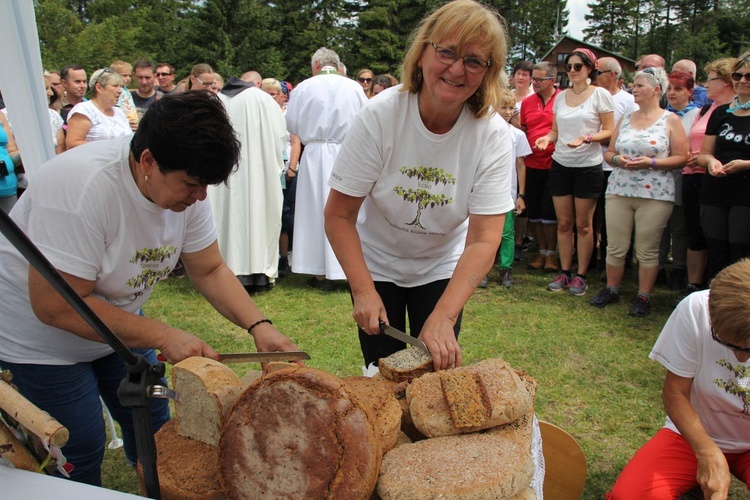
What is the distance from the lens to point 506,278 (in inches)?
249

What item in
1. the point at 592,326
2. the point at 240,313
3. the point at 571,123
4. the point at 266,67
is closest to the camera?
the point at 240,313

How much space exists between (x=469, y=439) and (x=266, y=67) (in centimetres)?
3539

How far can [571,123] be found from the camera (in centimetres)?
580

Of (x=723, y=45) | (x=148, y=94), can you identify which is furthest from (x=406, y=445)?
(x=723, y=45)

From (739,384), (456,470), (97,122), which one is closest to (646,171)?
(739,384)

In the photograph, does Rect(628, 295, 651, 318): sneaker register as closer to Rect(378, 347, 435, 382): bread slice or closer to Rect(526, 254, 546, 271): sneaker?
Rect(526, 254, 546, 271): sneaker

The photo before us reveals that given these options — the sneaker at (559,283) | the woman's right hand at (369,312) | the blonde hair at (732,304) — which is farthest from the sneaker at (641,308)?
the woman's right hand at (369,312)

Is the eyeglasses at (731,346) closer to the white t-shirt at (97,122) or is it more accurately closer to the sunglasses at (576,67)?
the sunglasses at (576,67)

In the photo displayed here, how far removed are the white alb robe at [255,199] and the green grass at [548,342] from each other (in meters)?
0.44

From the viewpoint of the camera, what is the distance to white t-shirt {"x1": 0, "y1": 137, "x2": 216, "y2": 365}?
1.65 m

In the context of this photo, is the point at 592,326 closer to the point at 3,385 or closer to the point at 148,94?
the point at 3,385

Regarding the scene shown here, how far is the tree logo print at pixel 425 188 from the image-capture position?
2174mm

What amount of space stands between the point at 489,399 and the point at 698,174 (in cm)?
448

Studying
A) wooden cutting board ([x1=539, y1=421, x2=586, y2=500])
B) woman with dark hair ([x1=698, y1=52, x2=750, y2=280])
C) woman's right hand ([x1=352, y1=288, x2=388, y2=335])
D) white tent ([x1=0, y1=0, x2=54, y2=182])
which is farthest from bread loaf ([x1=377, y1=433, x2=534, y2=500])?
woman with dark hair ([x1=698, y1=52, x2=750, y2=280])
